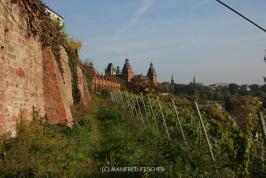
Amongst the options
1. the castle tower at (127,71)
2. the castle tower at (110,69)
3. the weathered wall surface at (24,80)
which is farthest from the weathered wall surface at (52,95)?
the castle tower at (110,69)

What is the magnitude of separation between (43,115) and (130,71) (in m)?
101

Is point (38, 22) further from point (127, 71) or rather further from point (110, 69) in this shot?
point (110, 69)

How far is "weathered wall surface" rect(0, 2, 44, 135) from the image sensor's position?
32.6 feet

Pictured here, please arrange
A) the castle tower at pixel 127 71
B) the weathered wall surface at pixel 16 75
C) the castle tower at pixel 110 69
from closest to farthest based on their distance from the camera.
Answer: the weathered wall surface at pixel 16 75 < the castle tower at pixel 127 71 < the castle tower at pixel 110 69

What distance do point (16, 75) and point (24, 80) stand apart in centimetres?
86

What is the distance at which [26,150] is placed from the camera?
916cm

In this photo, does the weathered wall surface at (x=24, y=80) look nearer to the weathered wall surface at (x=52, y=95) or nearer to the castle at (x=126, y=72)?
the weathered wall surface at (x=52, y=95)

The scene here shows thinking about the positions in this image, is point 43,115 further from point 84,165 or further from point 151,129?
point 84,165

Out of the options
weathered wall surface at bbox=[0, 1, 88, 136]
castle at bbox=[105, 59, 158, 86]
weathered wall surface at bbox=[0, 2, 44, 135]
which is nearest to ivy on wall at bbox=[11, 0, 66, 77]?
weathered wall surface at bbox=[0, 1, 88, 136]

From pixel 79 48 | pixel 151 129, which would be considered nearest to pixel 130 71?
pixel 79 48

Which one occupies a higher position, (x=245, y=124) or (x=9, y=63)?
(x=9, y=63)

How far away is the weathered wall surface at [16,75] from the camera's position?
9922 millimetres

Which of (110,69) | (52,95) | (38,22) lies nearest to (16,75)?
(52,95)

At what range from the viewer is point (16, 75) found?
11.1m
